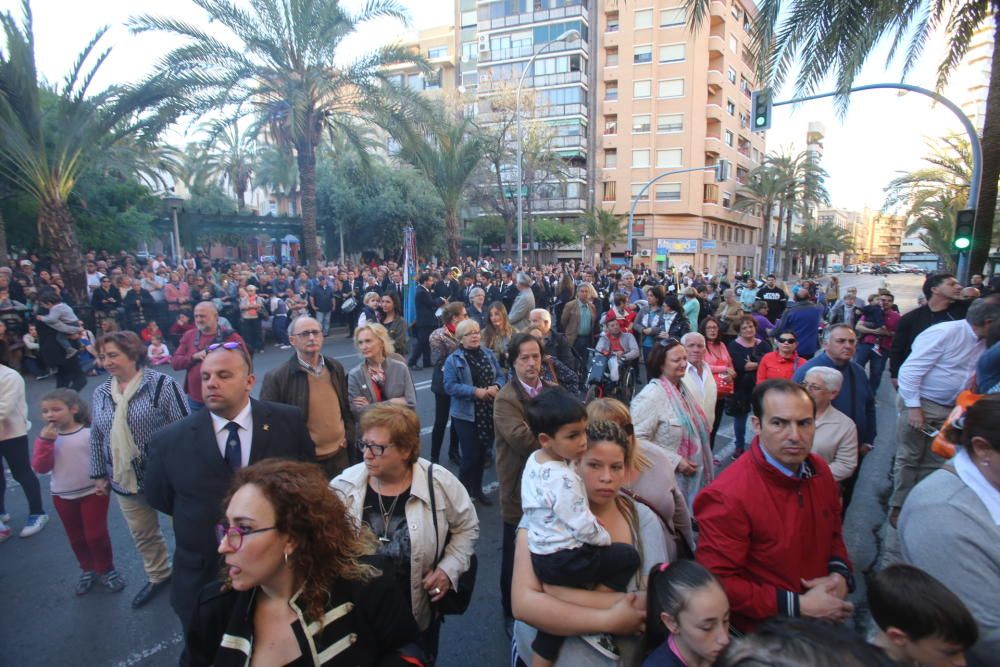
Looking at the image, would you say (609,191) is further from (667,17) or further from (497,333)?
(497,333)

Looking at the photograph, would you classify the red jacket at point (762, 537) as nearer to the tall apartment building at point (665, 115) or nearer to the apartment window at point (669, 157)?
the tall apartment building at point (665, 115)

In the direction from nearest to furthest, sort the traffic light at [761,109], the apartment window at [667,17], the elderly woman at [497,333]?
the elderly woman at [497,333] → the traffic light at [761,109] → the apartment window at [667,17]

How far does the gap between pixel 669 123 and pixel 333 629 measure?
48.3 meters

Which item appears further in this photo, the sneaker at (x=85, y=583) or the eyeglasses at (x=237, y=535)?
the sneaker at (x=85, y=583)

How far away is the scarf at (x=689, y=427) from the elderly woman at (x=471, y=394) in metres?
1.54

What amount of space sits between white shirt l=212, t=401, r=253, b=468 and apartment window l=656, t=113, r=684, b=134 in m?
47.1

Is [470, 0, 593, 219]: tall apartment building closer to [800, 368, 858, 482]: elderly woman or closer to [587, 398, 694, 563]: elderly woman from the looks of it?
[800, 368, 858, 482]: elderly woman

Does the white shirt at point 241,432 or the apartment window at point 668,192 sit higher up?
the apartment window at point 668,192

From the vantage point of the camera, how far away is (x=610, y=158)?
153 feet

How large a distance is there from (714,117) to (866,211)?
4378 inches

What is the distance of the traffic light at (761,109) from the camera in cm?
1016

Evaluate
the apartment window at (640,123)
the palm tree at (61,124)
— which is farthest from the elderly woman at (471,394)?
the apartment window at (640,123)

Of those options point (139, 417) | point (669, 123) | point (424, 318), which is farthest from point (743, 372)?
point (669, 123)

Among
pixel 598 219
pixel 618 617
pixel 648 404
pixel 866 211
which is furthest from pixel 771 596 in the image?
pixel 866 211
